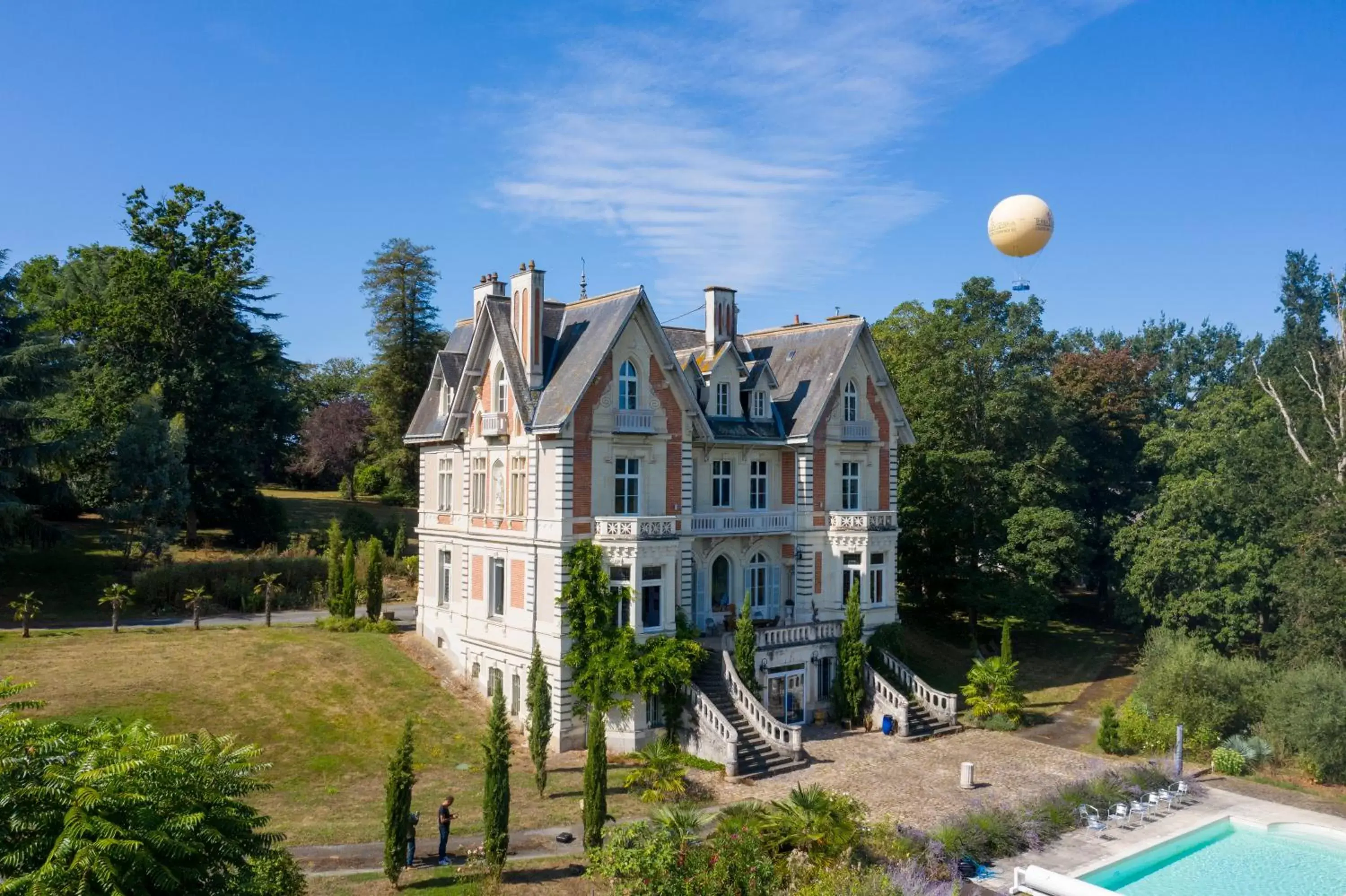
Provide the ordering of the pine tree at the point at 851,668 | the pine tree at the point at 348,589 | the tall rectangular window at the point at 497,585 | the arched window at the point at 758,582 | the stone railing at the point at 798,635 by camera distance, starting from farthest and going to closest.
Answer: the pine tree at the point at 348,589 → the arched window at the point at 758,582 → the pine tree at the point at 851,668 → the tall rectangular window at the point at 497,585 → the stone railing at the point at 798,635

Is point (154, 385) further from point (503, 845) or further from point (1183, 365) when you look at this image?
point (1183, 365)

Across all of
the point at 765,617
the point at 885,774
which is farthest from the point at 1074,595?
the point at 885,774

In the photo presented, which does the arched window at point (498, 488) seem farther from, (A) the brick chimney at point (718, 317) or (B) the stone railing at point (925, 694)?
(B) the stone railing at point (925, 694)

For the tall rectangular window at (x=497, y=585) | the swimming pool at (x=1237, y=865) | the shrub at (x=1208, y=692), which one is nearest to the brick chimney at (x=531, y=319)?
the tall rectangular window at (x=497, y=585)

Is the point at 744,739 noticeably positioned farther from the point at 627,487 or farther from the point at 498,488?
the point at 498,488

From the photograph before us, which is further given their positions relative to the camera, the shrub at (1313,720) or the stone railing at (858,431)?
the stone railing at (858,431)

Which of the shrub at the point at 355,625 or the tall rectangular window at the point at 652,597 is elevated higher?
the tall rectangular window at the point at 652,597

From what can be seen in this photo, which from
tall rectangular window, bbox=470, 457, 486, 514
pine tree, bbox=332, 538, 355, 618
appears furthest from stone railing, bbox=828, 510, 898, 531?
pine tree, bbox=332, 538, 355, 618
